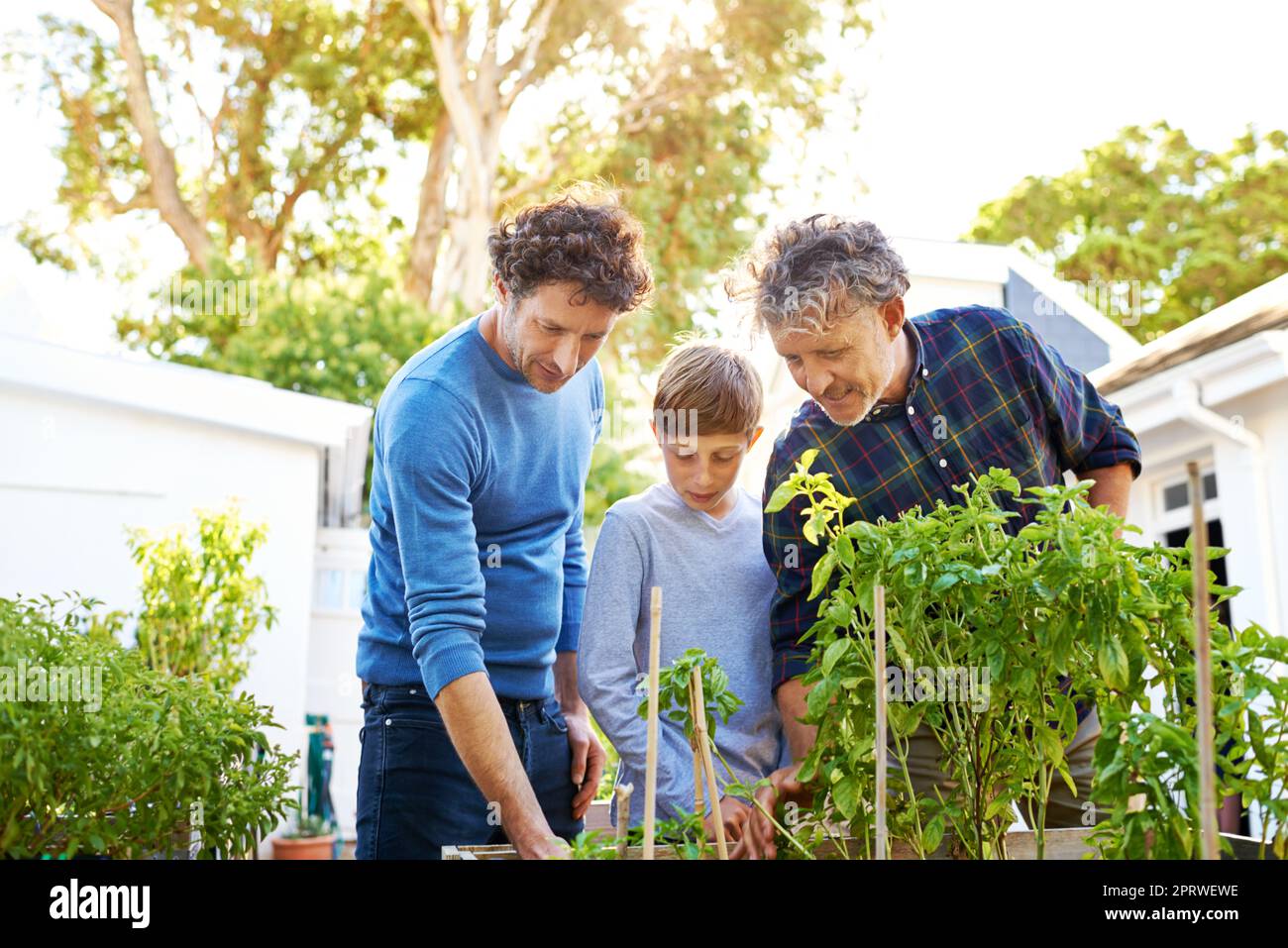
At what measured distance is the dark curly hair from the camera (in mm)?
1646

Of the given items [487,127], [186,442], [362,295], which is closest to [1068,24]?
[487,127]

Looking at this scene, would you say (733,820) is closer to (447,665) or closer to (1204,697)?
(447,665)

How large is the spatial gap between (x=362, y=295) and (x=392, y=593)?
9.39m

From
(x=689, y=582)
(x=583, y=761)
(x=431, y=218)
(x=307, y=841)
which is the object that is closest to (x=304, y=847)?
(x=307, y=841)

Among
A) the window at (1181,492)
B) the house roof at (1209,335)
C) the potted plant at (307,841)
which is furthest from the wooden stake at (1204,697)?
the potted plant at (307,841)

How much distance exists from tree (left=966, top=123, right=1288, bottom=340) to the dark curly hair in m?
12.5

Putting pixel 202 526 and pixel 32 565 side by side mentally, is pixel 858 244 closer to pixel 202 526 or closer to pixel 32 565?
pixel 202 526

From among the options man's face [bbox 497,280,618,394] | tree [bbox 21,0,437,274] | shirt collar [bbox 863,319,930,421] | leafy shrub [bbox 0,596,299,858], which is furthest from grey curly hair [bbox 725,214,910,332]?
tree [bbox 21,0,437,274]

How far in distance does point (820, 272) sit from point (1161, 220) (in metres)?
14.0

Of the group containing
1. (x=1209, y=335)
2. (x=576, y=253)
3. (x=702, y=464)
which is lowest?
(x=702, y=464)

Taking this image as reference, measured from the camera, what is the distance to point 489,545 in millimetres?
1824
